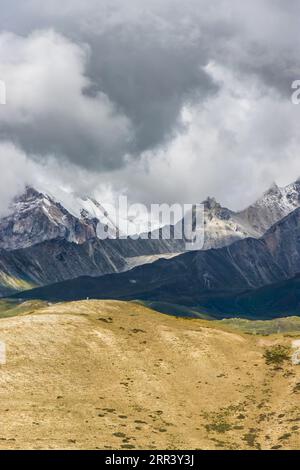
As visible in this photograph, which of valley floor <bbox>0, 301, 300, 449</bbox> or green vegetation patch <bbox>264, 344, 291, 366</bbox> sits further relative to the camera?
green vegetation patch <bbox>264, 344, 291, 366</bbox>

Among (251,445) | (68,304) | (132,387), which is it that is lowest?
(251,445)

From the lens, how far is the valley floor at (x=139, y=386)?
78.9 meters

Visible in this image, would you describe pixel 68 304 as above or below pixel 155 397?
above

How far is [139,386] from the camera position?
326ft

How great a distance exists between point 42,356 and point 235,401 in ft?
113

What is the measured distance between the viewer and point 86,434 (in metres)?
75.8

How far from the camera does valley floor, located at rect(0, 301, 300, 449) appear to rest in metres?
78.9

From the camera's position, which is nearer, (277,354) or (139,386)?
(139,386)

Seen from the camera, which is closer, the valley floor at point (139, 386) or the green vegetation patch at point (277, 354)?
the valley floor at point (139, 386)

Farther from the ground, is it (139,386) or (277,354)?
(277,354)
